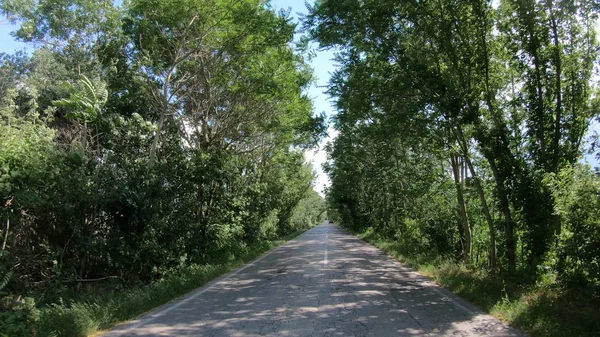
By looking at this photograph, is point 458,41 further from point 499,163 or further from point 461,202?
A: point 461,202

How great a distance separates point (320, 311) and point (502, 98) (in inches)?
332

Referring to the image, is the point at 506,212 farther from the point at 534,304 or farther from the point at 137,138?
the point at 137,138

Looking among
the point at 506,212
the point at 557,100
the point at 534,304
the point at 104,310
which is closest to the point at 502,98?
the point at 557,100

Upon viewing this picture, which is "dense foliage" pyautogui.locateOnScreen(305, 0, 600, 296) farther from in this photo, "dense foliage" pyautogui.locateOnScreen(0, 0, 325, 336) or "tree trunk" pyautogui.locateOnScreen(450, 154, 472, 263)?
"dense foliage" pyautogui.locateOnScreen(0, 0, 325, 336)

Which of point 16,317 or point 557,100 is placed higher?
point 557,100

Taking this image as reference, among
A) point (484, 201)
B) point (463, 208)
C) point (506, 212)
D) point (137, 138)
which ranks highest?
point (137, 138)

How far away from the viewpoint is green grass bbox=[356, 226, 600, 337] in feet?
20.3

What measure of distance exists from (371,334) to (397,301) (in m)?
2.64

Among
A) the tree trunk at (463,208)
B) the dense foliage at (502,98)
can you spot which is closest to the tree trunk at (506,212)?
the dense foliage at (502,98)

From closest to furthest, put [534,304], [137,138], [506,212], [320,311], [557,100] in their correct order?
[534,304] → [320,311] → [557,100] → [506,212] → [137,138]

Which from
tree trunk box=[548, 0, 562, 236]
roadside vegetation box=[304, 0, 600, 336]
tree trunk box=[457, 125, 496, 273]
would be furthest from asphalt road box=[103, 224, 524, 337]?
tree trunk box=[548, 0, 562, 236]

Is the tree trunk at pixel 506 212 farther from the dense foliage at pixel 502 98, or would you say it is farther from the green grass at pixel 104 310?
the green grass at pixel 104 310

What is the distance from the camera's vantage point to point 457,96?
410 inches

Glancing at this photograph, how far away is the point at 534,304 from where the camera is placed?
7.44 metres
